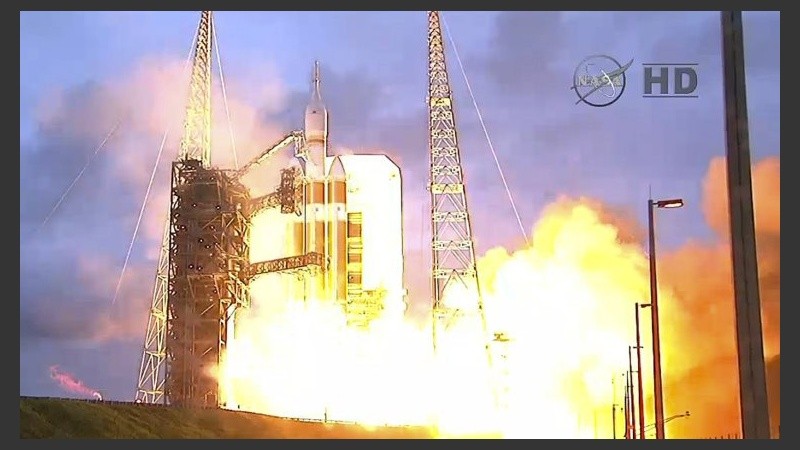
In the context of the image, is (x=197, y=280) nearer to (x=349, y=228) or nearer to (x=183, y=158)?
(x=183, y=158)

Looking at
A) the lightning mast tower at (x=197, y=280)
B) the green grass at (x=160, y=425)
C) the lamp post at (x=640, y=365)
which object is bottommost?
the green grass at (x=160, y=425)

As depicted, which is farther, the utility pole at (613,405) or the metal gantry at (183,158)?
the utility pole at (613,405)

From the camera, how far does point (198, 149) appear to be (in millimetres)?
22297

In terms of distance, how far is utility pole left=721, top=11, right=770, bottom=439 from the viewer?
18.9m

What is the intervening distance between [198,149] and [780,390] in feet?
39.0

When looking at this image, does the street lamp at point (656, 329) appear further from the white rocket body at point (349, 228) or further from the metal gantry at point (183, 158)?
the metal gantry at point (183, 158)

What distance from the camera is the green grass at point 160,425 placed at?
1942 centimetres

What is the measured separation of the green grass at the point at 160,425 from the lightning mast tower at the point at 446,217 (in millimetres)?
2487

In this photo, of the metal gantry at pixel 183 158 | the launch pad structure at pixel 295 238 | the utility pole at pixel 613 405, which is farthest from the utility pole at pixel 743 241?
the metal gantry at pixel 183 158

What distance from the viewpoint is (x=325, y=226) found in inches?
899

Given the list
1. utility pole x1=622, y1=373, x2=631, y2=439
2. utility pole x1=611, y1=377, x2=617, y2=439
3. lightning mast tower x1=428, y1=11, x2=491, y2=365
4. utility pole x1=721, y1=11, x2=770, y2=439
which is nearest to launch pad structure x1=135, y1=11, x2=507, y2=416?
lightning mast tower x1=428, y1=11, x2=491, y2=365

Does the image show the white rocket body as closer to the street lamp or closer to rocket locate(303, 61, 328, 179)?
rocket locate(303, 61, 328, 179)

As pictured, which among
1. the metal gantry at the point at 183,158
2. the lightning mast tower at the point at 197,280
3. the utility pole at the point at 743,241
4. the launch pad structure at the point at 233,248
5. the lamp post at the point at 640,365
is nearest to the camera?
the utility pole at the point at 743,241

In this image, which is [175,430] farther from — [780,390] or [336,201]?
[780,390]
